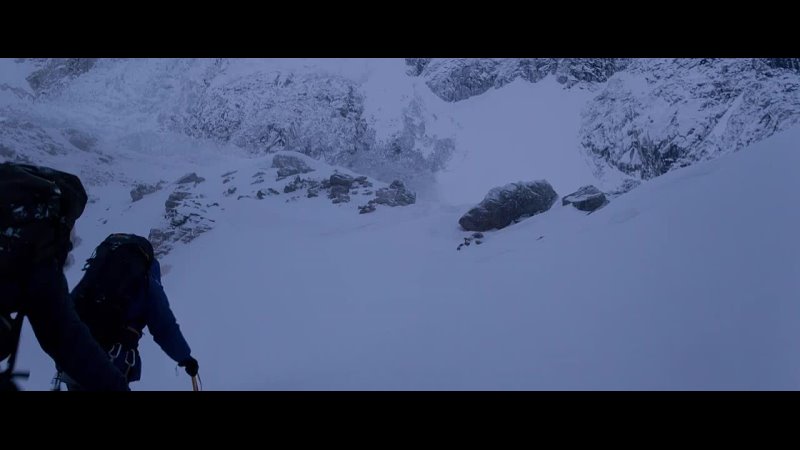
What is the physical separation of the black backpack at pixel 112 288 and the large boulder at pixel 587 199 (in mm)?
5719

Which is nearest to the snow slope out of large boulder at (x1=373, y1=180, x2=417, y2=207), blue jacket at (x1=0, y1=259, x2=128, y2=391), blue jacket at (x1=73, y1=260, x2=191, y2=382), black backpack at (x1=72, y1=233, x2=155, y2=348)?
large boulder at (x1=373, y1=180, x2=417, y2=207)

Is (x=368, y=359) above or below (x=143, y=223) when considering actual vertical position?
below

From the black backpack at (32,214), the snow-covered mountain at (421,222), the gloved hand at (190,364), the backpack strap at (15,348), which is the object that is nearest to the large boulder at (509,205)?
the snow-covered mountain at (421,222)

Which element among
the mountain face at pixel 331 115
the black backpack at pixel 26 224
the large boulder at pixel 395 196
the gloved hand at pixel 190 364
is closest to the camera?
the black backpack at pixel 26 224

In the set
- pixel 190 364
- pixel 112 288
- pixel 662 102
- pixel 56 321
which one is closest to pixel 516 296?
pixel 190 364

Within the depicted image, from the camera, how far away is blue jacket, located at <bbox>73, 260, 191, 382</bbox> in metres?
1.88

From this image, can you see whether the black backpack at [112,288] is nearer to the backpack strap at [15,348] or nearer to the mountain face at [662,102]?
the backpack strap at [15,348]

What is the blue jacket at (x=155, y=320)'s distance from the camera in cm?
188

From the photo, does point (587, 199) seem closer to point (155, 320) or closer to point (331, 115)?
point (331, 115)

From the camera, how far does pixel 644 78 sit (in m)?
7.34

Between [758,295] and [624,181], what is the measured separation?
396 cm

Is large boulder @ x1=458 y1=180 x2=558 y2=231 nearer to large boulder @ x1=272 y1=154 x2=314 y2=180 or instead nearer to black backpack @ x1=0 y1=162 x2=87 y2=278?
large boulder @ x1=272 y1=154 x2=314 y2=180
